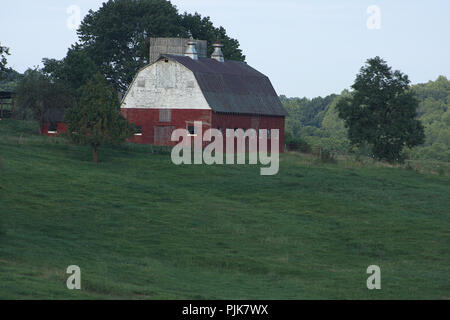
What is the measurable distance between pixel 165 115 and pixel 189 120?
2.60 meters

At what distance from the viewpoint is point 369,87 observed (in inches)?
2549

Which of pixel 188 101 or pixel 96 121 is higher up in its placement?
pixel 188 101

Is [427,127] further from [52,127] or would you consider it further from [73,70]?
[52,127]

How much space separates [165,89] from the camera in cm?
6756

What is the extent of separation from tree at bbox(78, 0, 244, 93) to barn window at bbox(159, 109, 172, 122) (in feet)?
72.1

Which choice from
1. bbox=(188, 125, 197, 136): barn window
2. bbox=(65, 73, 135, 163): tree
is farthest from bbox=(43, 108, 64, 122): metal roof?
bbox=(65, 73, 135, 163): tree

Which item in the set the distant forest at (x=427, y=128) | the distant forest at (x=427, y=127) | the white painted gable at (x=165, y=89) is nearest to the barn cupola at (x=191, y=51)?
the white painted gable at (x=165, y=89)

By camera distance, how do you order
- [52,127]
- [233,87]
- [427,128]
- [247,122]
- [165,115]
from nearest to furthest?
[165,115], [247,122], [233,87], [52,127], [427,128]

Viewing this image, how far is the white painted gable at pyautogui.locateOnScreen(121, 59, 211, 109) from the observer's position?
217 ft

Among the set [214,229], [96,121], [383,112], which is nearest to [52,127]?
[96,121]

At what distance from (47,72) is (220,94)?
22.9 meters

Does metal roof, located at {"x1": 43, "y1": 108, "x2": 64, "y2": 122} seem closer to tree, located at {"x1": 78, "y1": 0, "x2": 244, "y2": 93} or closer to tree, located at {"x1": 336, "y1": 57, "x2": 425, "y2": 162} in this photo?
tree, located at {"x1": 78, "y1": 0, "x2": 244, "y2": 93}
